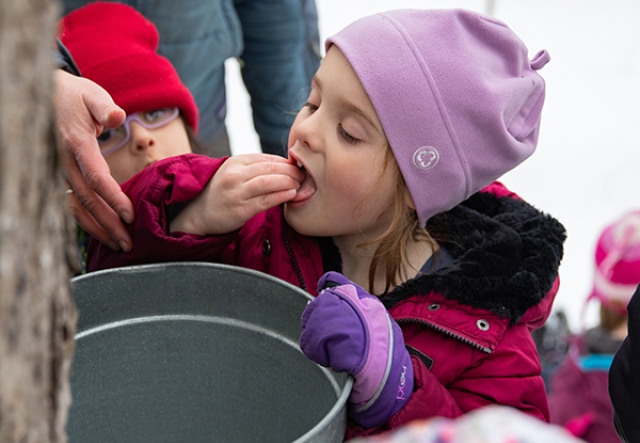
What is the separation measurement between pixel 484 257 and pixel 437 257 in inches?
5.1

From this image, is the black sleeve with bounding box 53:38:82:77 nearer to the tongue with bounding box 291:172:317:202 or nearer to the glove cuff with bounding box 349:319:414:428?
the tongue with bounding box 291:172:317:202

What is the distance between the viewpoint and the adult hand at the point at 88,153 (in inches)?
38.3

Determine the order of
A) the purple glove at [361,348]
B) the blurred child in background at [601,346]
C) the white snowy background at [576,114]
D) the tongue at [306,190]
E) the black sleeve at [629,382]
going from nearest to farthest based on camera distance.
A: the purple glove at [361,348] < the black sleeve at [629,382] < the tongue at [306,190] < the blurred child in background at [601,346] < the white snowy background at [576,114]

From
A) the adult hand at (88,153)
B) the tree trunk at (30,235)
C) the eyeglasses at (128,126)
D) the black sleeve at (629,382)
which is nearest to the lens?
the tree trunk at (30,235)

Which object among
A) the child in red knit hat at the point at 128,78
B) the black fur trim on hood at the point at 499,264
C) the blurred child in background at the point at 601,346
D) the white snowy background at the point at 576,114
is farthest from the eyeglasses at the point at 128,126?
the white snowy background at the point at 576,114

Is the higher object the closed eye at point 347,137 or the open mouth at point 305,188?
the closed eye at point 347,137

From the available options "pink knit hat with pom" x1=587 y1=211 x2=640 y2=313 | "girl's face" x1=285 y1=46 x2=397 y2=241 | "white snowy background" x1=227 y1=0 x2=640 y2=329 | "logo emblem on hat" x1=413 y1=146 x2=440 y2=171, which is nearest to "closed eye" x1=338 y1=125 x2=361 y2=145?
"girl's face" x1=285 y1=46 x2=397 y2=241

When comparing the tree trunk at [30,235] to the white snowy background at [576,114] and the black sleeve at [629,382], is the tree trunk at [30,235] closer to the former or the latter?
the black sleeve at [629,382]

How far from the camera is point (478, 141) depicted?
3.51 ft

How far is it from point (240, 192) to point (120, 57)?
24.6 inches

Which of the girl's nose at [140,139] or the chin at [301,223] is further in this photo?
the girl's nose at [140,139]

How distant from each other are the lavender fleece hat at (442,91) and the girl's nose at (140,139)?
563mm

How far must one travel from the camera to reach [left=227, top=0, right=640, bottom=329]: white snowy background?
2.84m

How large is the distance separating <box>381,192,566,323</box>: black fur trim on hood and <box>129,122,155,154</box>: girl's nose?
2.23ft
